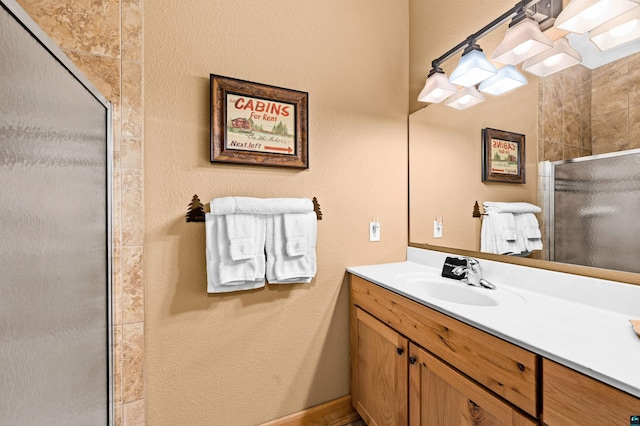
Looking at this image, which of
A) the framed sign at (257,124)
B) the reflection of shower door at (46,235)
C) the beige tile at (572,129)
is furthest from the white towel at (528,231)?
the reflection of shower door at (46,235)

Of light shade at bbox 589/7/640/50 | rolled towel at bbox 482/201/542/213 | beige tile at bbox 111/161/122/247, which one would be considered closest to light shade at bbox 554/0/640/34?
light shade at bbox 589/7/640/50

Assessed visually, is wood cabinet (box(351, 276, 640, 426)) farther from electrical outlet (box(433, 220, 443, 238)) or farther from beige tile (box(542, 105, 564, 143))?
beige tile (box(542, 105, 564, 143))

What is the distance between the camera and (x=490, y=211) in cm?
140

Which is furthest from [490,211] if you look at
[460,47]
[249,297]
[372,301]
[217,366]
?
[217,366]

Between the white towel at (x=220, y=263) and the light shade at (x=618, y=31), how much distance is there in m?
1.61

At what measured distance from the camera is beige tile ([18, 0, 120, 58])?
3.40ft

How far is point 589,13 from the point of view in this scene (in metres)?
0.94

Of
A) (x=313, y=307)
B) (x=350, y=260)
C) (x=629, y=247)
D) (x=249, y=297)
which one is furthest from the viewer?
(x=350, y=260)

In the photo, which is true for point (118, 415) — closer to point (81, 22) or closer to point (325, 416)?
point (325, 416)

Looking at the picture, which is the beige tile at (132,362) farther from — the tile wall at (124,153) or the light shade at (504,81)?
the light shade at (504,81)

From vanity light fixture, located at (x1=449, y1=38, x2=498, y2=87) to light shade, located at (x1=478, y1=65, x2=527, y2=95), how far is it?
0.04 metres

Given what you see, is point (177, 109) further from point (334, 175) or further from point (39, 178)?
point (334, 175)

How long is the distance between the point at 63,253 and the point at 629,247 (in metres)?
1.77

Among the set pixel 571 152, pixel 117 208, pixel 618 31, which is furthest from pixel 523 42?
pixel 117 208
